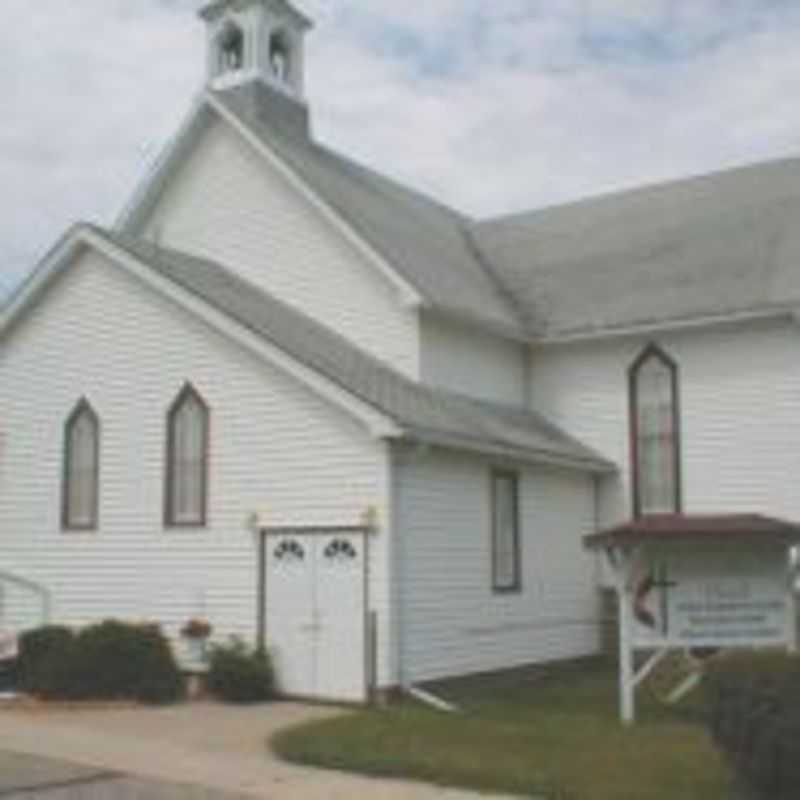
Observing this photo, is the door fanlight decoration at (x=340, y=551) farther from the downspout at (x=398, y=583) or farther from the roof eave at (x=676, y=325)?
the roof eave at (x=676, y=325)

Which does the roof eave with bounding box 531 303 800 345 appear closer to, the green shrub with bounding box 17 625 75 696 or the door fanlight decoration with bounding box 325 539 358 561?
the door fanlight decoration with bounding box 325 539 358 561

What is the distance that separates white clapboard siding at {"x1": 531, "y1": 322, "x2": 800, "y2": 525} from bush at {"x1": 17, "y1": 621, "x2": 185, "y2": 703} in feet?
30.1

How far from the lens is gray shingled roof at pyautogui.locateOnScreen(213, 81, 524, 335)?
2464 centimetres

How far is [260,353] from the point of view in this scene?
20.6 m

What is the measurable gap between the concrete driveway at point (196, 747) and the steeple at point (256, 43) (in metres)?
14.2

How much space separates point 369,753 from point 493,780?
1721 mm

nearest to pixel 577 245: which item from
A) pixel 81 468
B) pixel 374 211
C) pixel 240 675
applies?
pixel 374 211

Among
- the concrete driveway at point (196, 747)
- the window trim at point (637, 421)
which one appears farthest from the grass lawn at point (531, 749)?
the window trim at point (637, 421)

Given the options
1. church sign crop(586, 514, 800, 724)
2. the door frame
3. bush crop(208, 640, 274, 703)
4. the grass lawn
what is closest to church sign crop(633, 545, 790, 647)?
church sign crop(586, 514, 800, 724)

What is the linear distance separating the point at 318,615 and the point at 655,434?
8255 millimetres

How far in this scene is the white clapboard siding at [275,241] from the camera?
24.0 metres

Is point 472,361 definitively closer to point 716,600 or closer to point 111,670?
point 111,670

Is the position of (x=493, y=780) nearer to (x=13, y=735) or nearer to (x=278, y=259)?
(x=13, y=735)

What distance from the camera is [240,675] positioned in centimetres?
1956
